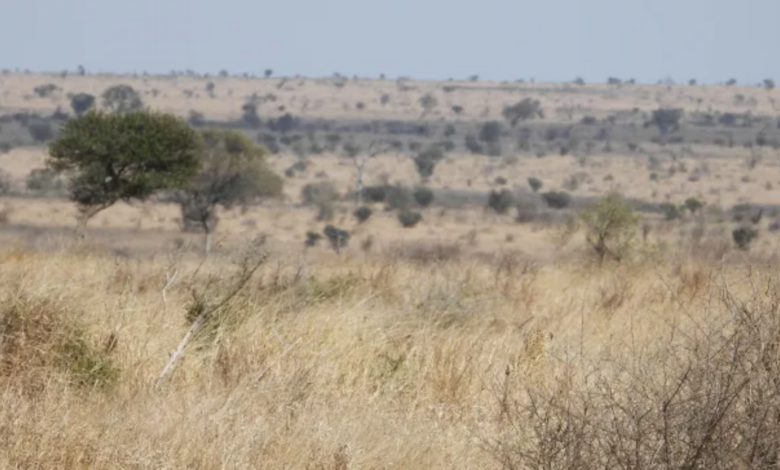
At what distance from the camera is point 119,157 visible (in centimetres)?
2717

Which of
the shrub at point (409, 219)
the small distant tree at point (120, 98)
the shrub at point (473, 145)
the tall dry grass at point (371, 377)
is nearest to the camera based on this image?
the tall dry grass at point (371, 377)

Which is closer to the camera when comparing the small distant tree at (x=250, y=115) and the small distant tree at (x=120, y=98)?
the small distant tree at (x=120, y=98)

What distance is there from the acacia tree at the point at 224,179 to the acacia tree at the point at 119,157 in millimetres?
10804

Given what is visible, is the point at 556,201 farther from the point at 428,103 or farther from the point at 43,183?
the point at 428,103

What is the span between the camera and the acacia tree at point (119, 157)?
88.8 feet

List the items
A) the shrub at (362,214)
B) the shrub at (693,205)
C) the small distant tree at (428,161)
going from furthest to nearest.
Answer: the small distant tree at (428,161), the shrub at (693,205), the shrub at (362,214)

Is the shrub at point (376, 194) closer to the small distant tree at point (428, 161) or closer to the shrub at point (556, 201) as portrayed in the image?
the shrub at point (556, 201)

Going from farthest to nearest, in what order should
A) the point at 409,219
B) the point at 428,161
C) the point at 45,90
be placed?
1. the point at 45,90
2. the point at 428,161
3. the point at 409,219

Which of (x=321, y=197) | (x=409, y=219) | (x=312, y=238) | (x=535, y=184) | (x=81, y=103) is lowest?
(x=535, y=184)

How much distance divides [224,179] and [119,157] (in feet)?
46.0

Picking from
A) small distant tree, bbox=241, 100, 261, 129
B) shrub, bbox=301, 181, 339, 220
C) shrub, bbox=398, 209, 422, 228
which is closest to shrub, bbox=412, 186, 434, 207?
shrub, bbox=301, 181, 339, 220

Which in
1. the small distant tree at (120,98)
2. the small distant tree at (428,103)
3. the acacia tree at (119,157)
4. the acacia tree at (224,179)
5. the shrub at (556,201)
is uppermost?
the acacia tree at (119,157)

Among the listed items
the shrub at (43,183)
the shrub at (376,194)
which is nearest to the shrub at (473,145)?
the shrub at (376,194)

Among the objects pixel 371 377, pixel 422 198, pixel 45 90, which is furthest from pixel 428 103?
pixel 371 377
